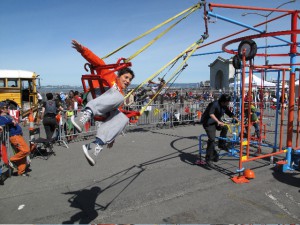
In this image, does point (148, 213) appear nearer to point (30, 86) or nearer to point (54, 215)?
point (54, 215)

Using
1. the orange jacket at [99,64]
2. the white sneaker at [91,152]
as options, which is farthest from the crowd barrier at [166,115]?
the orange jacket at [99,64]

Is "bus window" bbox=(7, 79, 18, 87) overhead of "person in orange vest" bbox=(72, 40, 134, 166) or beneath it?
overhead

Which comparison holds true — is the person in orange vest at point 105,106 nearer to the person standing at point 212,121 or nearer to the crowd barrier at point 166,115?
the person standing at point 212,121

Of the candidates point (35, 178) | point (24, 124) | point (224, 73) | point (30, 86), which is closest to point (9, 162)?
point (35, 178)

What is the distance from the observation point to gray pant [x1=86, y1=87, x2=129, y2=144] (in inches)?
135

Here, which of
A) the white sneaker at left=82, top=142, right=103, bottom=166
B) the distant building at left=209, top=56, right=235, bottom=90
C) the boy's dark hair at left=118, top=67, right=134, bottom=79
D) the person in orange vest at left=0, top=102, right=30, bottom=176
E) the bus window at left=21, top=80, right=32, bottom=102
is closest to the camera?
the white sneaker at left=82, top=142, right=103, bottom=166

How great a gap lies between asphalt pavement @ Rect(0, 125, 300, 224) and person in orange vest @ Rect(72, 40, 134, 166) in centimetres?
125

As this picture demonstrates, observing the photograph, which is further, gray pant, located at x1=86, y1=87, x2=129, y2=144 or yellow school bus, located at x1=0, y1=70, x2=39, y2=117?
yellow school bus, located at x1=0, y1=70, x2=39, y2=117

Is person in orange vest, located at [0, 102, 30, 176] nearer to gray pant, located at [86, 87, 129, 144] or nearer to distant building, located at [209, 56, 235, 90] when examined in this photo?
gray pant, located at [86, 87, 129, 144]

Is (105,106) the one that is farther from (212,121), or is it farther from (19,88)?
(19,88)

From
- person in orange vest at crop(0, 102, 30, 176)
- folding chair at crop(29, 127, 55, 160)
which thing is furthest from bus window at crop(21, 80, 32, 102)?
person in orange vest at crop(0, 102, 30, 176)

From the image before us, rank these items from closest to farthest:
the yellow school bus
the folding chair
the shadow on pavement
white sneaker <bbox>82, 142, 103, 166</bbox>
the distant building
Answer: white sneaker <bbox>82, 142, 103, 166</bbox>
the shadow on pavement
the folding chair
the yellow school bus
the distant building

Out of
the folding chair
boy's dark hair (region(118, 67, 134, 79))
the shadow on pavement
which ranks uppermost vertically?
boy's dark hair (region(118, 67, 134, 79))

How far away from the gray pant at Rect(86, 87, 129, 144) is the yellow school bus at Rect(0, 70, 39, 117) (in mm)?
14058
